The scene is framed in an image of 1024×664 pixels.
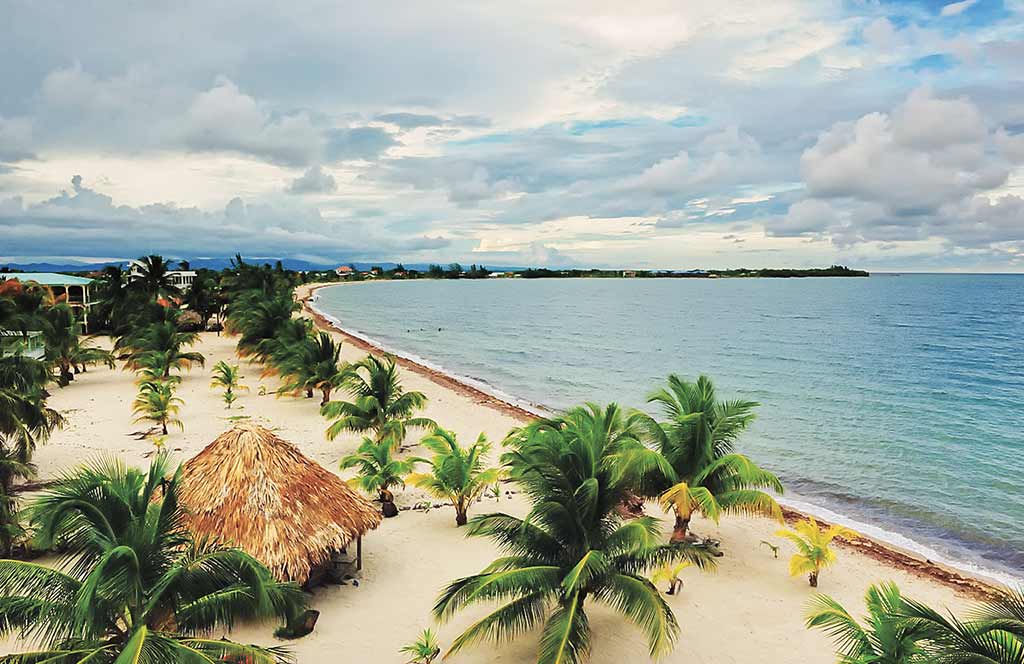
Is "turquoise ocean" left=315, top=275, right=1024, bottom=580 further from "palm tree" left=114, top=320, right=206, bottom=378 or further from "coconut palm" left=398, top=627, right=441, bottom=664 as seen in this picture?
"palm tree" left=114, top=320, right=206, bottom=378

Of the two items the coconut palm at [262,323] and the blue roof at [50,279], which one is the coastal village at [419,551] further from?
the blue roof at [50,279]

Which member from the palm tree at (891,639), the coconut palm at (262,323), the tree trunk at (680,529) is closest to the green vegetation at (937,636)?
the palm tree at (891,639)

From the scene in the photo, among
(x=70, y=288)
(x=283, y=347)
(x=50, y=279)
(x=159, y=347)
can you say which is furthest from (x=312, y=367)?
(x=50, y=279)

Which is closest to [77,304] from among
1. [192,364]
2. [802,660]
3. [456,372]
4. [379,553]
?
[192,364]

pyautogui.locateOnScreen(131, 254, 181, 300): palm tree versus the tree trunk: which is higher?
pyautogui.locateOnScreen(131, 254, 181, 300): palm tree

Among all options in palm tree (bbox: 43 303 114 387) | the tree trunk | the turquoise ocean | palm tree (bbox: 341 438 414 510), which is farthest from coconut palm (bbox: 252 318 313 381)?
the tree trunk

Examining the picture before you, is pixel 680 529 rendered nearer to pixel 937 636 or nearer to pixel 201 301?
pixel 937 636
